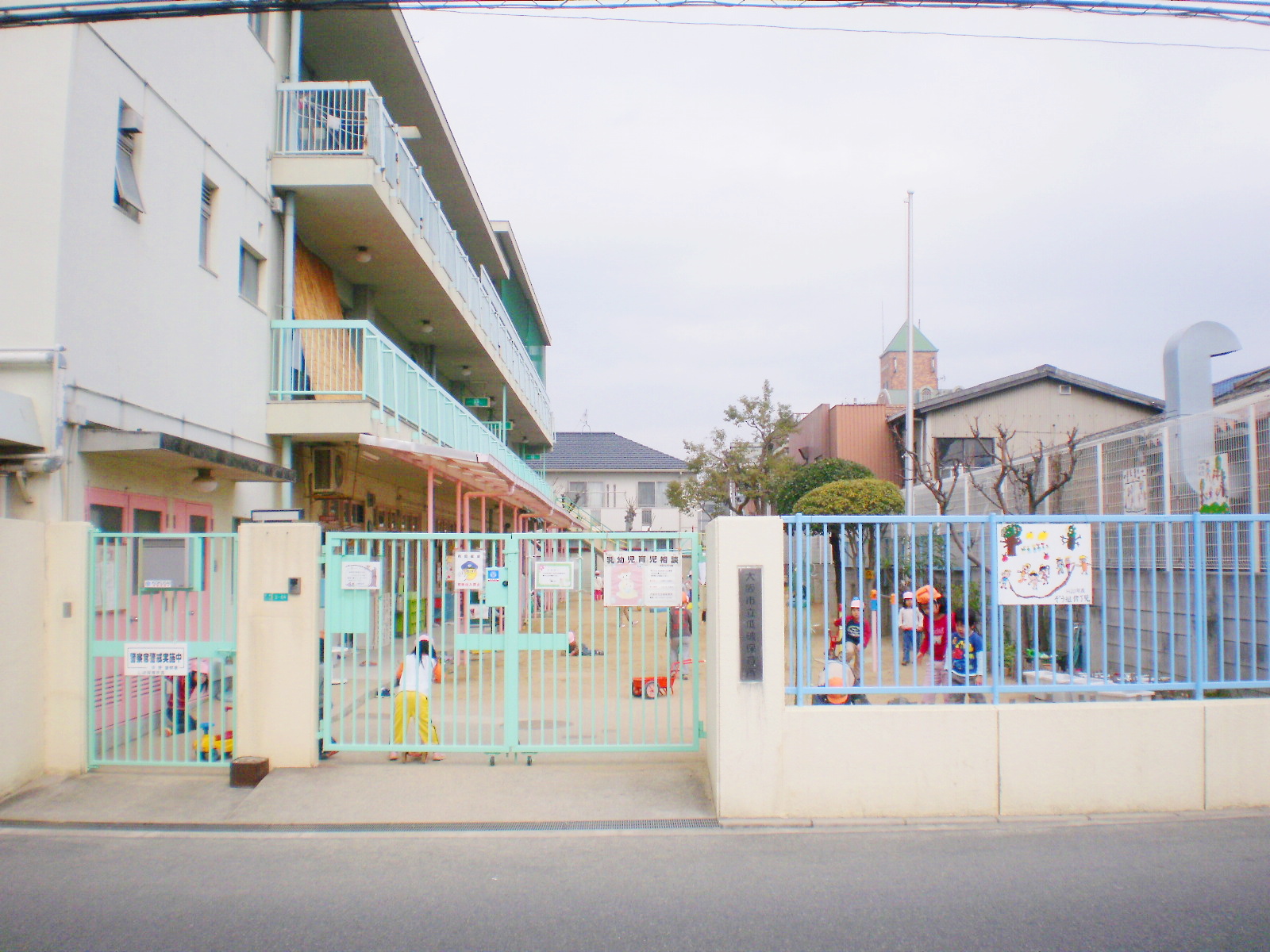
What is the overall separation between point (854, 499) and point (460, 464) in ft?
37.3

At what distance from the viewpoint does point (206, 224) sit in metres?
11.6

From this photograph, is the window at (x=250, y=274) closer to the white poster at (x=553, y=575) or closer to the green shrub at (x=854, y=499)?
the white poster at (x=553, y=575)

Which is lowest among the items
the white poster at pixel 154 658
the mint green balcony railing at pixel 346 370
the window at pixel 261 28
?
the white poster at pixel 154 658

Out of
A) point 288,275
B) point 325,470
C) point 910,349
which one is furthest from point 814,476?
point 288,275

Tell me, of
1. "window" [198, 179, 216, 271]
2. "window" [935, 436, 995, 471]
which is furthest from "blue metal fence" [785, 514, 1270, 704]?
"window" [935, 436, 995, 471]

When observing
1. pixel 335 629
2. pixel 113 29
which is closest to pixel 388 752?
pixel 335 629

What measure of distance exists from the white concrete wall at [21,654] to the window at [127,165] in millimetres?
3740

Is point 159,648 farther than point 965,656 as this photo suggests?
Yes

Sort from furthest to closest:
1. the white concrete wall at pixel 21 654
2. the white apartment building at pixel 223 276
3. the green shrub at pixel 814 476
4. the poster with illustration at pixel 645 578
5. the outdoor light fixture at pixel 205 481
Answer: the green shrub at pixel 814 476 → the outdoor light fixture at pixel 205 481 → the white apartment building at pixel 223 276 → the poster with illustration at pixel 645 578 → the white concrete wall at pixel 21 654

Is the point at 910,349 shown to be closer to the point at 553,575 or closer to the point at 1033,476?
the point at 1033,476

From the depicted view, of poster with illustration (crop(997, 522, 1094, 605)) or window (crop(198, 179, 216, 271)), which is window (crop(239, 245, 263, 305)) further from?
poster with illustration (crop(997, 522, 1094, 605))

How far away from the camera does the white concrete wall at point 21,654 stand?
7.14 meters

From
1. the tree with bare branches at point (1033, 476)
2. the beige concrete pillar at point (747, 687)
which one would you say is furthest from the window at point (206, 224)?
the tree with bare branches at point (1033, 476)

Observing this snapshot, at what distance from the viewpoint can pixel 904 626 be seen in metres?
7.24
